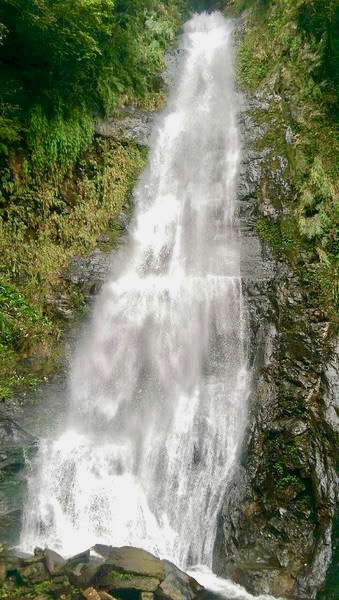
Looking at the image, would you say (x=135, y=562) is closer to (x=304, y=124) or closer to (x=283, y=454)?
(x=283, y=454)

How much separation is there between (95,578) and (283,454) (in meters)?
3.99

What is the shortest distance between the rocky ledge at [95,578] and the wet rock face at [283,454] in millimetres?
1258

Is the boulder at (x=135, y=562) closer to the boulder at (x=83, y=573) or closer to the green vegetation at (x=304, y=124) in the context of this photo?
the boulder at (x=83, y=573)

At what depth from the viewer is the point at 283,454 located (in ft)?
29.5

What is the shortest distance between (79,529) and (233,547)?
120 inches

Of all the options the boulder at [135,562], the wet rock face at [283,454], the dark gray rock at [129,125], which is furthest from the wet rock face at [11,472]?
the dark gray rock at [129,125]

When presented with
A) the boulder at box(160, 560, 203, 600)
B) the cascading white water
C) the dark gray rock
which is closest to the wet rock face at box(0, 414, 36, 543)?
the cascading white water

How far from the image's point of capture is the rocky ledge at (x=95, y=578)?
24.4 ft

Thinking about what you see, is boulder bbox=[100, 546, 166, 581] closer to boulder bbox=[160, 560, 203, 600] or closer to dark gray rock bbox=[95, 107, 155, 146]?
boulder bbox=[160, 560, 203, 600]

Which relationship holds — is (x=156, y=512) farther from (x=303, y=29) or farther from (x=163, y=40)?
(x=163, y=40)

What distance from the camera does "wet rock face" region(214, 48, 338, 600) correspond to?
820cm

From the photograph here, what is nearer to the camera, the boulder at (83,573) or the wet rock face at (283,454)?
the boulder at (83,573)

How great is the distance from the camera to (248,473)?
909cm

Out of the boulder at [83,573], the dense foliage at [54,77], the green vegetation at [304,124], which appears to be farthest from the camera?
the dense foliage at [54,77]
